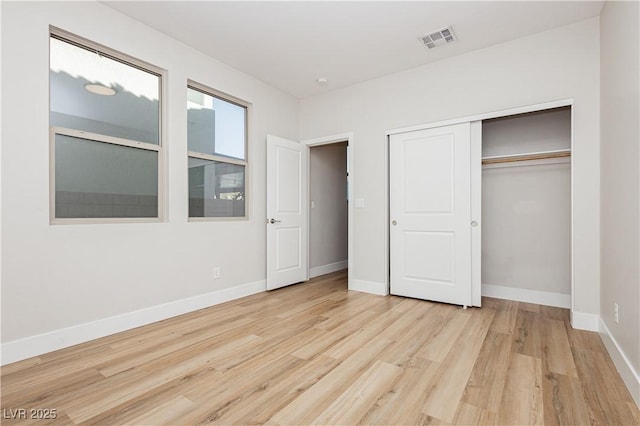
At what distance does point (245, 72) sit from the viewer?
155 inches

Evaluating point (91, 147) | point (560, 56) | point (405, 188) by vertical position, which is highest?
point (560, 56)

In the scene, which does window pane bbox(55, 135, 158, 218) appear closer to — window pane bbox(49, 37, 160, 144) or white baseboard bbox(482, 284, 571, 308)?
window pane bbox(49, 37, 160, 144)

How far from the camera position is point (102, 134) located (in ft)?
8.89

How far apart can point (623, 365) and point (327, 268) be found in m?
3.91

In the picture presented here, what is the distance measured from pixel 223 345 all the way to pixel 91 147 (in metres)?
2.01

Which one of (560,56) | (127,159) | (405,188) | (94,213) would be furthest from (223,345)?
(560,56)

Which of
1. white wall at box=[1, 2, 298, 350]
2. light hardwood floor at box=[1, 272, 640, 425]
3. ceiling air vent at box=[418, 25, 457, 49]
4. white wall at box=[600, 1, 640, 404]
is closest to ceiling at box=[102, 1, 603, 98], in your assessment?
ceiling air vent at box=[418, 25, 457, 49]

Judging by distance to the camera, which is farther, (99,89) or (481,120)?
(481,120)

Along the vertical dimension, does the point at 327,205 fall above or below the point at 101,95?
below

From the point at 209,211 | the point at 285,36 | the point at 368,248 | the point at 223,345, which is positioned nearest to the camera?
the point at 223,345

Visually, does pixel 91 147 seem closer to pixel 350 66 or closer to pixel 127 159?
pixel 127 159

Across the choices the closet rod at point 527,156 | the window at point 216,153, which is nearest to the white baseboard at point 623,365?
→ the closet rod at point 527,156

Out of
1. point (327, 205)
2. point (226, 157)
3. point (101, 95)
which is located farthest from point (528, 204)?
point (101, 95)

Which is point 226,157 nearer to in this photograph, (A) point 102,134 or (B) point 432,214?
(A) point 102,134
